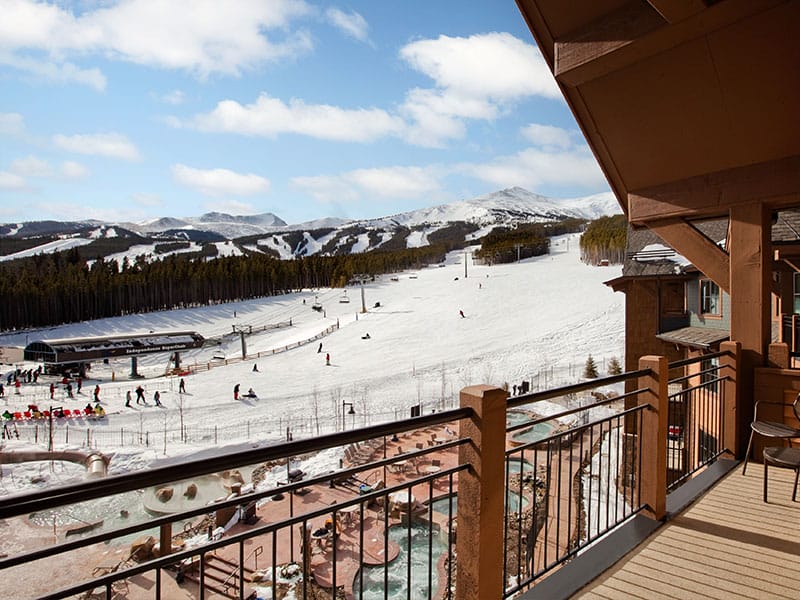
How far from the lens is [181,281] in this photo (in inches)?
2611

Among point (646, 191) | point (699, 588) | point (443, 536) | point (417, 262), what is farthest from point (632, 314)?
point (417, 262)

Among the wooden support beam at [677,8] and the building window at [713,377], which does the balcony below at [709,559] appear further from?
the wooden support beam at [677,8]

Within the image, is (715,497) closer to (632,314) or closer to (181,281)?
(632,314)

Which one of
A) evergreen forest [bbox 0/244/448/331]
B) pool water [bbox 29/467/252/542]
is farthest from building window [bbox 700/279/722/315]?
evergreen forest [bbox 0/244/448/331]

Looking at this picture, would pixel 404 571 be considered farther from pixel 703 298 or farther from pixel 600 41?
pixel 600 41

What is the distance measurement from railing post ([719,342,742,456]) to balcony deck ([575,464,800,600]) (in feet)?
2.71

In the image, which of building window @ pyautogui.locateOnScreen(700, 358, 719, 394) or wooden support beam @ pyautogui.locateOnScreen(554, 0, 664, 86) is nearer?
wooden support beam @ pyautogui.locateOnScreen(554, 0, 664, 86)

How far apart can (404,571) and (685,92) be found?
10.9m

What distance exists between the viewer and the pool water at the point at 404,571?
1018 centimetres

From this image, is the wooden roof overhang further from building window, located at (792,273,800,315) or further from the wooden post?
building window, located at (792,273,800,315)

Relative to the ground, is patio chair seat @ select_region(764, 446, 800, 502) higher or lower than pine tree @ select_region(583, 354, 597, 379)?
higher

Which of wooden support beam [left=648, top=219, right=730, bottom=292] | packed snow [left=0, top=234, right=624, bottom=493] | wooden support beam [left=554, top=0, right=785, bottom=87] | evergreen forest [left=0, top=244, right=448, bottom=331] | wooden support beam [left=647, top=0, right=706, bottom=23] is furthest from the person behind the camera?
evergreen forest [left=0, top=244, right=448, bottom=331]

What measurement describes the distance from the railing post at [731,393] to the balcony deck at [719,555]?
32.6 inches

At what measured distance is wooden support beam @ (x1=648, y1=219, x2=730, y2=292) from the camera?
17.9 feet
